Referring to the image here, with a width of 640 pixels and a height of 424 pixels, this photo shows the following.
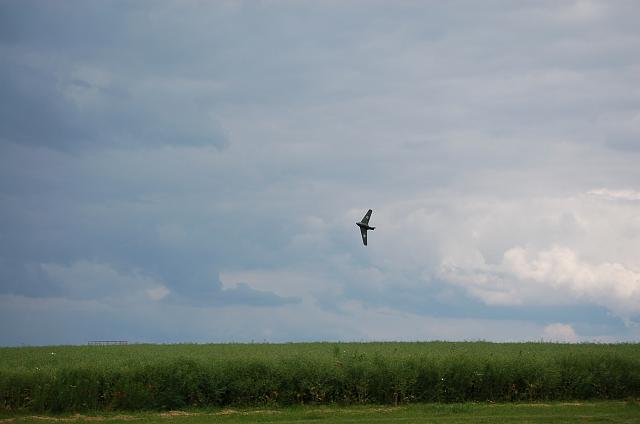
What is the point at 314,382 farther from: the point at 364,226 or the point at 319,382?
the point at 364,226

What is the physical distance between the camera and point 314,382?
4359 centimetres

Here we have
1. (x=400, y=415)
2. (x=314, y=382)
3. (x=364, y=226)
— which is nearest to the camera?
(x=400, y=415)

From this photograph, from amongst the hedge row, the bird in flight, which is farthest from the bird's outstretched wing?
the hedge row

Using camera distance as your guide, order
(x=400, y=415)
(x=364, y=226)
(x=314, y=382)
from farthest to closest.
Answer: (x=364, y=226)
(x=314, y=382)
(x=400, y=415)

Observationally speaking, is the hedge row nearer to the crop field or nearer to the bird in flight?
the crop field

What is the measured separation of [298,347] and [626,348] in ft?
93.8

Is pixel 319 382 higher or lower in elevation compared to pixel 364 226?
lower

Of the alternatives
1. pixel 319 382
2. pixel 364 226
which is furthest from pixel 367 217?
pixel 319 382

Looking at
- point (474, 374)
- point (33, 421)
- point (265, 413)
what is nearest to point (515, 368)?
point (474, 374)

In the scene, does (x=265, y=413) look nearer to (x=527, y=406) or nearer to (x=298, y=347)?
(x=527, y=406)

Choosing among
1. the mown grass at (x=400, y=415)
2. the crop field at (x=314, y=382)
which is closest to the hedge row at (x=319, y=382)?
the crop field at (x=314, y=382)

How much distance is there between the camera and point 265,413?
4119cm

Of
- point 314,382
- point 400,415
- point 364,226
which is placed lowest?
point 400,415

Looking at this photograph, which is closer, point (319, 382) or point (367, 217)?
point (319, 382)
